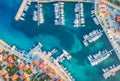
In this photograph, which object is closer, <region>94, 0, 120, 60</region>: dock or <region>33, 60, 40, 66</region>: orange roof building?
<region>33, 60, 40, 66</region>: orange roof building

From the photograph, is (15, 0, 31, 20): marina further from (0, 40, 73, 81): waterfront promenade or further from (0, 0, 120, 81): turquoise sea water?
(0, 40, 73, 81): waterfront promenade

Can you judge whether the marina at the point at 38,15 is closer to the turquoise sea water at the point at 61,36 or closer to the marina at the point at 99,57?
the turquoise sea water at the point at 61,36

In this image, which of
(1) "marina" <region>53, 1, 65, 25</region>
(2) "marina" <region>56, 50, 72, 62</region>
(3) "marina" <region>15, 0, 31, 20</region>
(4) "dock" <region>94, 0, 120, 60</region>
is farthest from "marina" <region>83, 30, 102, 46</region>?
(3) "marina" <region>15, 0, 31, 20</region>

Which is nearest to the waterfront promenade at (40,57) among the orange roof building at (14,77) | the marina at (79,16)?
the orange roof building at (14,77)

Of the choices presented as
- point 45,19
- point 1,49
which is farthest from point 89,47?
point 1,49

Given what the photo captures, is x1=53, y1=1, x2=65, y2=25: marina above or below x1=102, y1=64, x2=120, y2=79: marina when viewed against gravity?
above

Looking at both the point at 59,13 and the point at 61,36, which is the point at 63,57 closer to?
the point at 61,36

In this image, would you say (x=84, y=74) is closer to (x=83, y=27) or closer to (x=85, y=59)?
(x=85, y=59)
